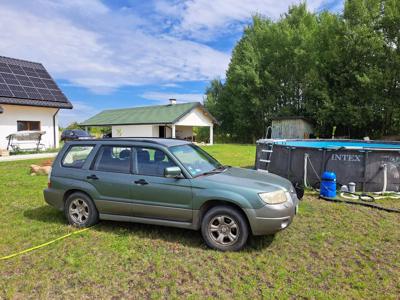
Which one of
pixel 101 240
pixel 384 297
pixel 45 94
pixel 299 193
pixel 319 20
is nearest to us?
pixel 384 297

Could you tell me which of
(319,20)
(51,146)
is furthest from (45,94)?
(319,20)

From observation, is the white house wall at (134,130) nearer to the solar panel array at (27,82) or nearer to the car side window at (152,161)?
the solar panel array at (27,82)

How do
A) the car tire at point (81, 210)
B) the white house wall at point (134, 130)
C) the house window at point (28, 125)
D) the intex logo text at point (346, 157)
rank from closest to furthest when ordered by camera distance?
the car tire at point (81, 210) → the intex logo text at point (346, 157) → the house window at point (28, 125) → the white house wall at point (134, 130)

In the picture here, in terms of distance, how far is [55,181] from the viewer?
18.5 feet

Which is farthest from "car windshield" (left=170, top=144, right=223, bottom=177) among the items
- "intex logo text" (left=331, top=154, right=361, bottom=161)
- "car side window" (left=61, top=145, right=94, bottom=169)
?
"intex logo text" (left=331, top=154, right=361, bottom=161)

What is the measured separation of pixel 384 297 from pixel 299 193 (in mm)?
3479

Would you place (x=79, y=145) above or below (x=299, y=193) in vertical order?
above

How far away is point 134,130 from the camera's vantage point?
33.9 meters

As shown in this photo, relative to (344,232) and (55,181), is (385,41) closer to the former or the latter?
(344,232)

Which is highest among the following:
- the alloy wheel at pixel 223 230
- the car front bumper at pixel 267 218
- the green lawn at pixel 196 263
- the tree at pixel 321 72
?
the tree at pixel 321 72

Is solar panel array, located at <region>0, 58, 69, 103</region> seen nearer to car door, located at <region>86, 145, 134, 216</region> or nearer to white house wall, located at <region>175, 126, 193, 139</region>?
white house wall, located at <region>175, 126, 193, 139</region>

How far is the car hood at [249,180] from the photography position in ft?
14.7

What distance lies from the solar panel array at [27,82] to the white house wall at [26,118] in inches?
32.2

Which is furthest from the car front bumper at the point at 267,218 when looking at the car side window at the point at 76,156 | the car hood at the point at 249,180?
the car side window at the point at 76,156
